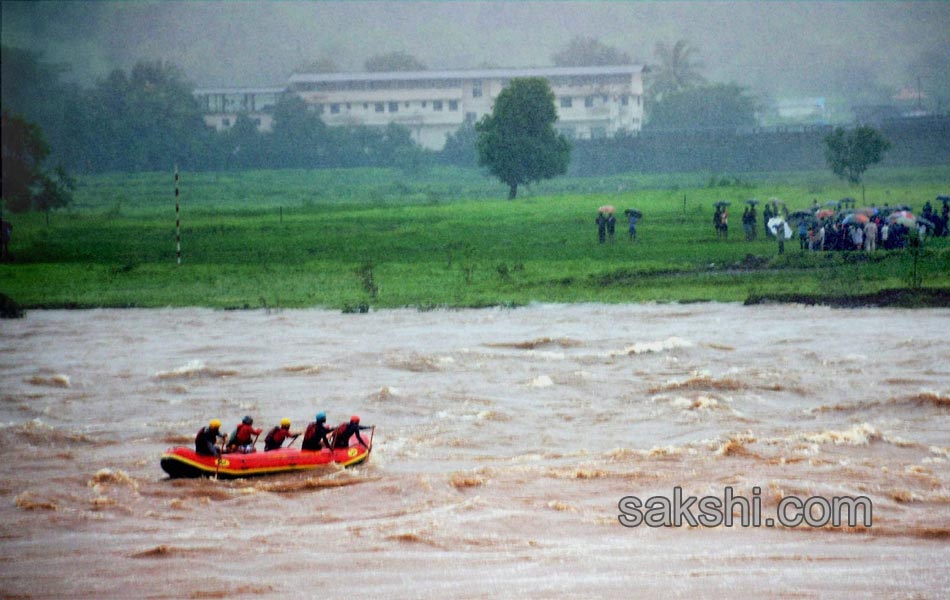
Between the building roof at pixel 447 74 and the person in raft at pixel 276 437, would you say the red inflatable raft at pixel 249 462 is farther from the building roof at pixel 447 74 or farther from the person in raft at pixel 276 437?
the building roof at pixel 447 74

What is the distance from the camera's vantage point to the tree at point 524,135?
42.2 meters

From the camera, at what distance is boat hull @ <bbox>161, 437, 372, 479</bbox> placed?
12.5 metres

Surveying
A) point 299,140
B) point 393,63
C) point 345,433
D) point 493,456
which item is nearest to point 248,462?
point 345,433

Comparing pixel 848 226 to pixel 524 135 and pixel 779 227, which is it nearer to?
pixel 779 227

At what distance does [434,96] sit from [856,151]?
22.6 m

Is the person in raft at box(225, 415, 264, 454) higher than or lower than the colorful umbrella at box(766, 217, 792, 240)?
lower

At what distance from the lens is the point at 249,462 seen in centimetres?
1271

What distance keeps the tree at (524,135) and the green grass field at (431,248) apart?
1173 mm

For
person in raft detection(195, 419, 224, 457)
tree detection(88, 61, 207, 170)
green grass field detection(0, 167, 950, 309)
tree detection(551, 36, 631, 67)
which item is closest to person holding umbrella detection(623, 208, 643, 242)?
green grass field detection(0, 167, 950, 309)

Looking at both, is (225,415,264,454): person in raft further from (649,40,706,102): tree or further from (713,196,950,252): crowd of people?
(649,40,706,102): tree

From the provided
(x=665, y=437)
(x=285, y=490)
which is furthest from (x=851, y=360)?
(x=285, y=490)

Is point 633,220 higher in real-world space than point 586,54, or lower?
lower

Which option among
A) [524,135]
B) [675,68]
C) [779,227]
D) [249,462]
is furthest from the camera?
[675,68]

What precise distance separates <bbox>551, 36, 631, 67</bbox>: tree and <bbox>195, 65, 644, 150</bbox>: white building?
157 inches
